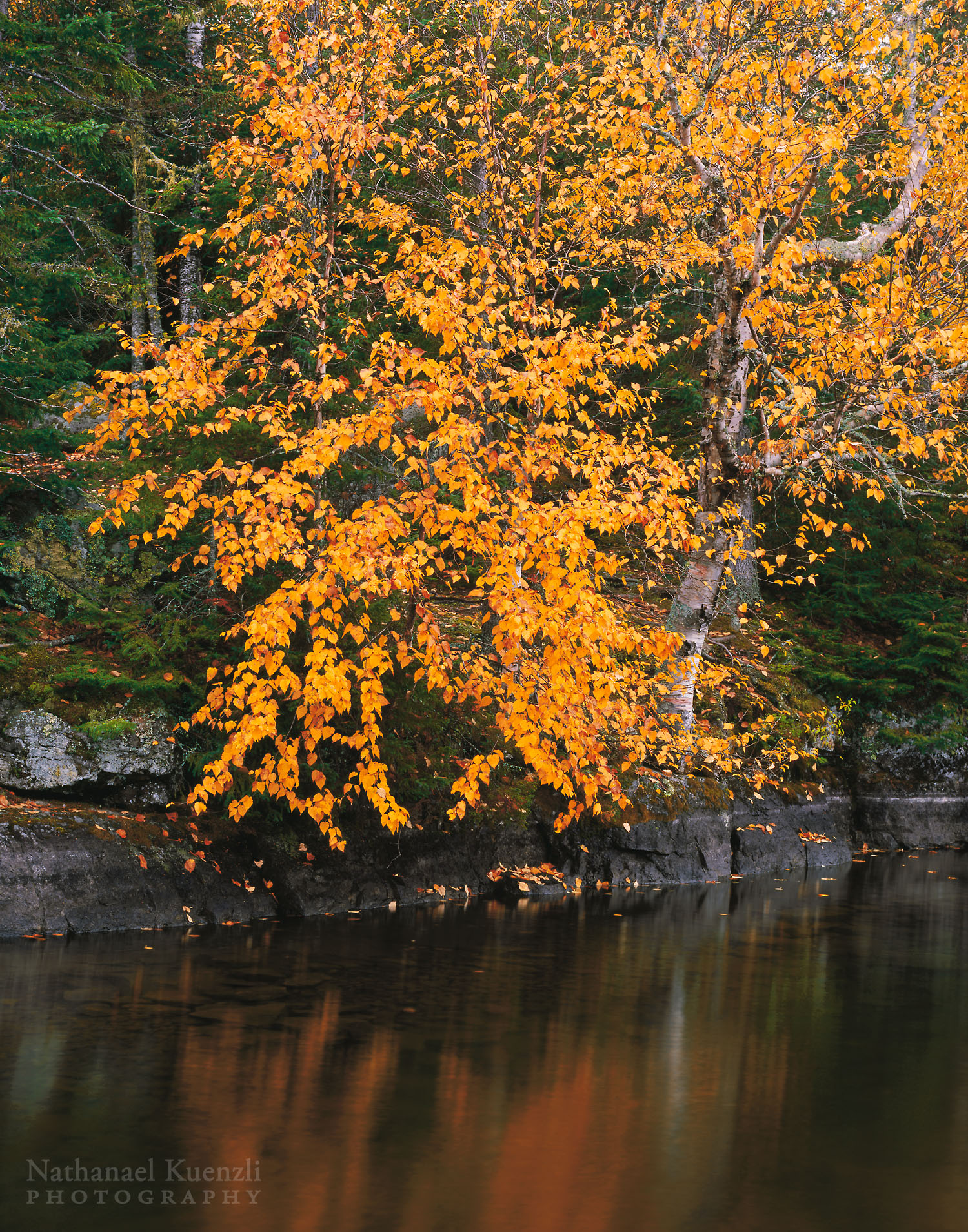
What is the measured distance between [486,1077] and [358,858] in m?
4.83

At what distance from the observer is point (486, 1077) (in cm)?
759

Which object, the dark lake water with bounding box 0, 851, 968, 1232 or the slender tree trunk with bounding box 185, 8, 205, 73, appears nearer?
the dark lake water with bounding box 0, 851, 968, 1232

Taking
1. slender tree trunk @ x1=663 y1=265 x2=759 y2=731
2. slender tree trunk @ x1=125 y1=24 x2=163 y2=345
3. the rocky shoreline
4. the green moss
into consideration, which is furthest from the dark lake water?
slender tree trunk @ x1=125 y1=24 x2=163 y2=345

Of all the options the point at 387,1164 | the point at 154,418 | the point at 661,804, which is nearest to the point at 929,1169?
the point at 387,1164

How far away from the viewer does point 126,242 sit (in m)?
18.4

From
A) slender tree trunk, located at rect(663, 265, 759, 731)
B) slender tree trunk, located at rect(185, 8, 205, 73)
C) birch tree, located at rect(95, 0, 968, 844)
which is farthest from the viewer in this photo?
slender tree trunk, located at rect(185, 8, 205, 73)

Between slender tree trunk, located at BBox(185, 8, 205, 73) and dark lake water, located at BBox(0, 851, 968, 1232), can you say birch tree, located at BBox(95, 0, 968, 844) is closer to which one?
dark lake water, located at BBox(0, 851, 968, 1232)

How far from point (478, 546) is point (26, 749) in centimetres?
479

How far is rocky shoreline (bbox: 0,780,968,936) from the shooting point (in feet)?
33.4

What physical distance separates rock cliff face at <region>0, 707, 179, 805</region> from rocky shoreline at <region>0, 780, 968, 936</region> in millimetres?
269

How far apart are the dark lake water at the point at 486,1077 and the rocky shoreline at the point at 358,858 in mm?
392

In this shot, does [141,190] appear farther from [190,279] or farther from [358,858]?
[358,858]

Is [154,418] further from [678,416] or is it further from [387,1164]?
[678,416]

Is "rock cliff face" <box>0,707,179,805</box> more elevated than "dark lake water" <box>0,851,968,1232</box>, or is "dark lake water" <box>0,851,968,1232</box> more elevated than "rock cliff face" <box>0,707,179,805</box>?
"rock cliff face" <box>0,707,179,805</box>
